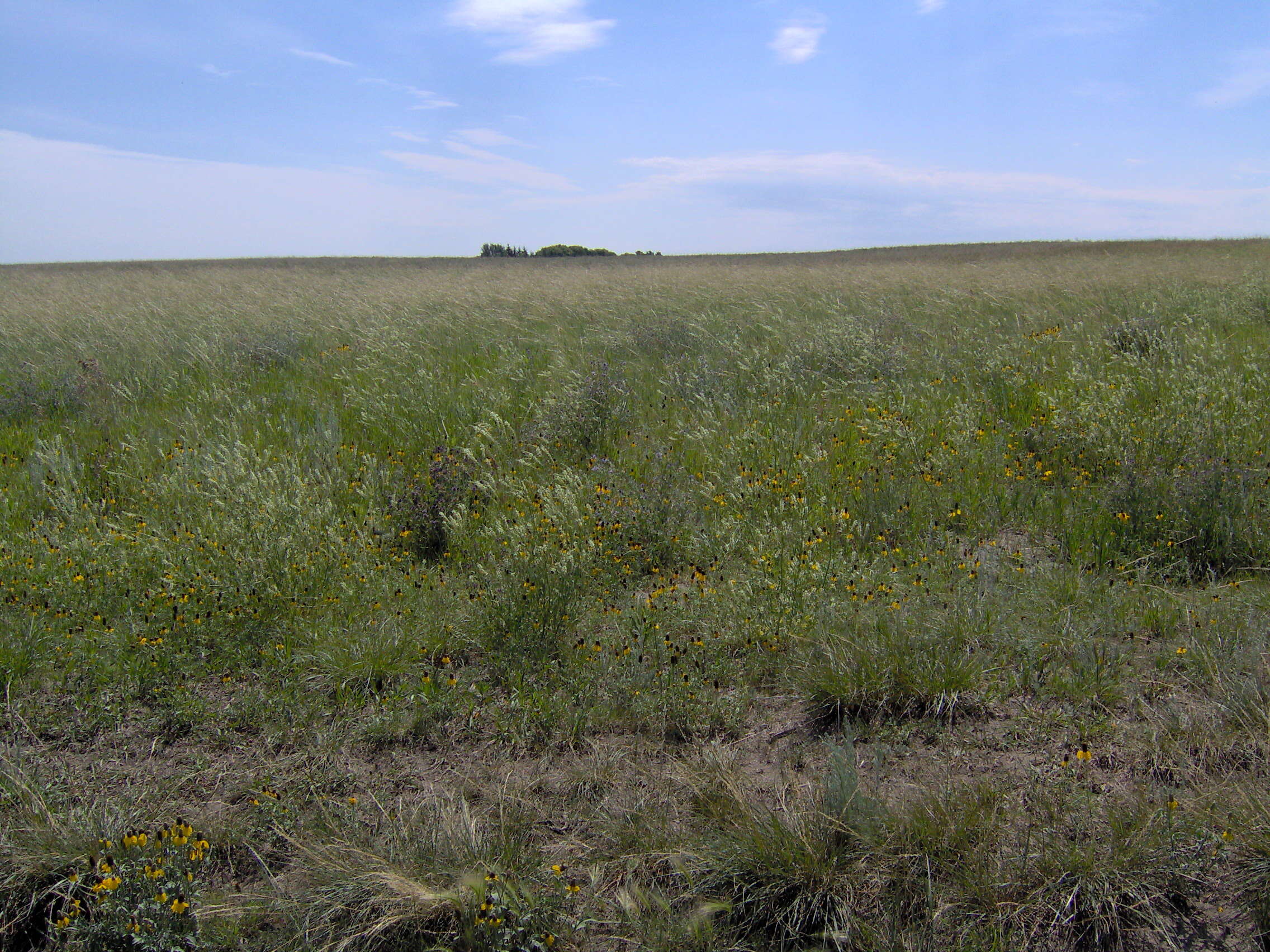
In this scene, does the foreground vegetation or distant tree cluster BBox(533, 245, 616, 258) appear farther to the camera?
distant tree cluster BBox(533, 245, 616, 258)

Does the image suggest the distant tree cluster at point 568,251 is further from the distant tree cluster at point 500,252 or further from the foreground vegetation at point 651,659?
the foreground vegetation at point 651,659

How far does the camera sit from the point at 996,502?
4750mm

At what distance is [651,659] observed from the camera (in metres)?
3.40

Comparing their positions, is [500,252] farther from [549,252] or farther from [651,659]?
[651,659]

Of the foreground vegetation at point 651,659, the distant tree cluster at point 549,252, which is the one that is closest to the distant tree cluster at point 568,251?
Answer: the distant tree cluster at point 549,252

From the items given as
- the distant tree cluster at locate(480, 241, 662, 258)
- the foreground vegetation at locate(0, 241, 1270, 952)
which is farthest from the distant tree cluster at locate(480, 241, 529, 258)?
the foreground vegetation at locate(0, 241, 1270, 952)

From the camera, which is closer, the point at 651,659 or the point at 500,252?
the point at 651,659

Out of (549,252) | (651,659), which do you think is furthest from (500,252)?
(651,659)

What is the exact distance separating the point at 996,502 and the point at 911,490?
507mm

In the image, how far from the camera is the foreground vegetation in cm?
220

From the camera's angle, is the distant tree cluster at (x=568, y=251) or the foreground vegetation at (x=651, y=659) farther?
the distant tree cluster at (x=568, y=251)

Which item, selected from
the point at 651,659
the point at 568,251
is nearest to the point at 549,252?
the point at 568,251

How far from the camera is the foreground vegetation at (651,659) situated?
7.21 ft

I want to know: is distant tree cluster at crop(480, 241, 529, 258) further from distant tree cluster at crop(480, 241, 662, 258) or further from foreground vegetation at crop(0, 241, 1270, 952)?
foreground vegetation at crop(0, 241, 1270, 952)
